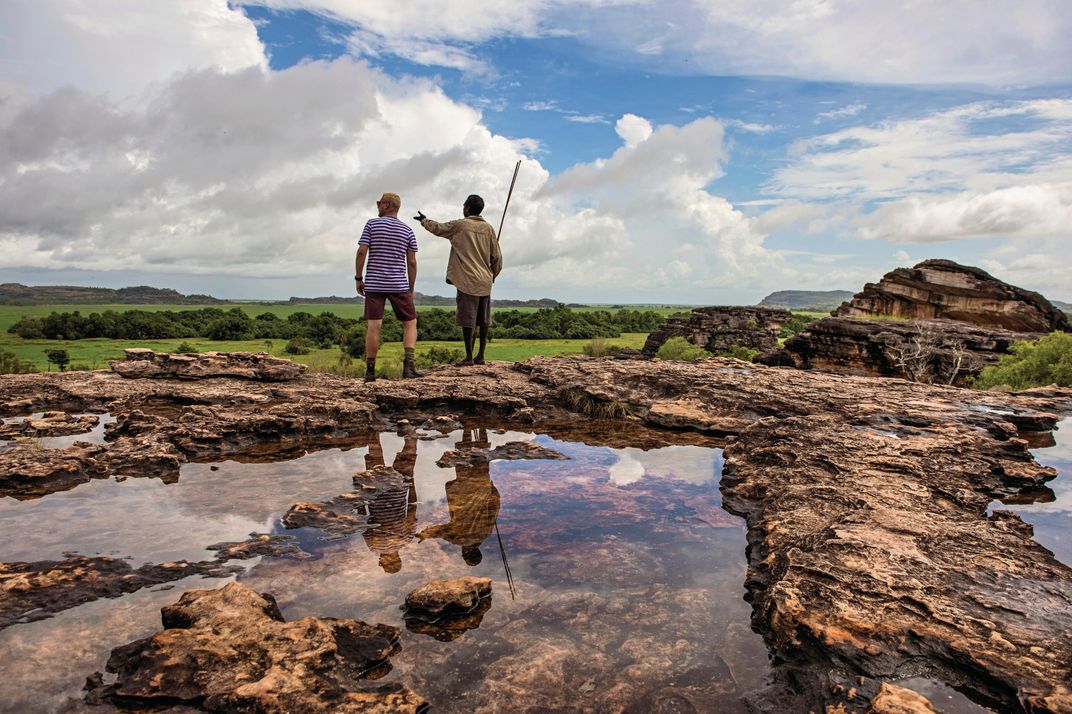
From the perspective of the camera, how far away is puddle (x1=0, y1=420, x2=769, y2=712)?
2688 millimetres

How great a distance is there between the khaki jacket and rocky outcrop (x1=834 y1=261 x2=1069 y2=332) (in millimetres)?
31330

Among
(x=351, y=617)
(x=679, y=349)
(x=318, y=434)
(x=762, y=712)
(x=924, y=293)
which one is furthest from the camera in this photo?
(x=679, y=349)

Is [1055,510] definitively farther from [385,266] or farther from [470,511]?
[385,266]

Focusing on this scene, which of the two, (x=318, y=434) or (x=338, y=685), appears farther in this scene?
(x=318, y=434)

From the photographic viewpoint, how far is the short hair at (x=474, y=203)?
10.8 metres

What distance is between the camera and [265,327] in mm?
30672

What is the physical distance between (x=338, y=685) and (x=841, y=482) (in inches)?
167

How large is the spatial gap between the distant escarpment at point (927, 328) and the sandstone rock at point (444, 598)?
65.1 feet

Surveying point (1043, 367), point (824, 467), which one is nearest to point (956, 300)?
point (1043, 367)

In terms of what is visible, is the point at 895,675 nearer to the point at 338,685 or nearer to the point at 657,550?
the point at 657,550

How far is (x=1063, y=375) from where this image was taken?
13086 mm

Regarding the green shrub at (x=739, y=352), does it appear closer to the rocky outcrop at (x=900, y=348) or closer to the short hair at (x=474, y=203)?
the rocky outcrop at (x=900, y=348)

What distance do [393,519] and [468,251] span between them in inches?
277

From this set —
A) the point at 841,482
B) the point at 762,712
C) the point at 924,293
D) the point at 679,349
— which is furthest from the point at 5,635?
the point at 924,293
